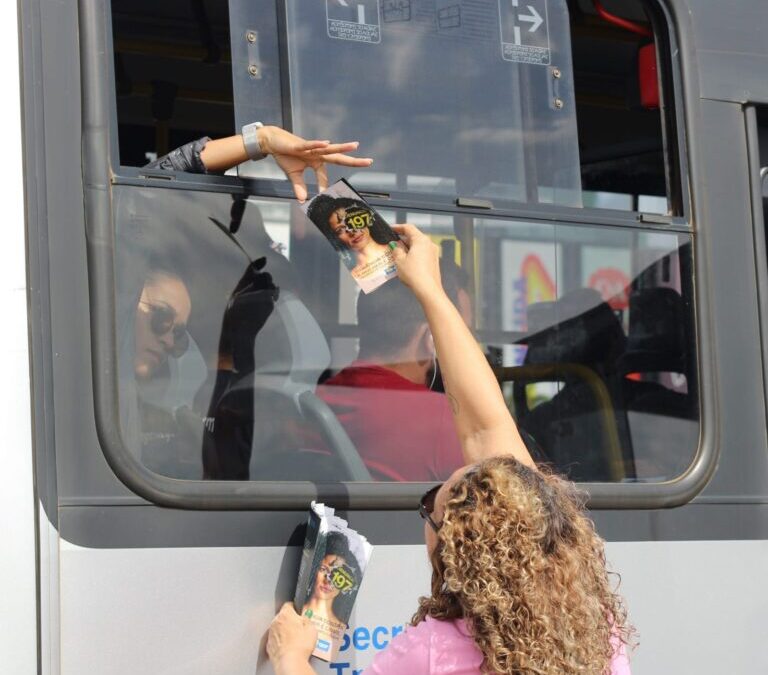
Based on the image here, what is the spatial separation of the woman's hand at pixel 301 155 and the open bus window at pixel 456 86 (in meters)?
0.08

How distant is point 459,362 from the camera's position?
87.4 inches

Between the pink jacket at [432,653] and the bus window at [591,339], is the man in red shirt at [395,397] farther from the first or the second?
the pink jacket at [432,653]

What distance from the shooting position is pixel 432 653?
176 cm

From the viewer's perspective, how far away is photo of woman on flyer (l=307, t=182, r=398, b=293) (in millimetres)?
2324

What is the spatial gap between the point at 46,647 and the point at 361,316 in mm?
958

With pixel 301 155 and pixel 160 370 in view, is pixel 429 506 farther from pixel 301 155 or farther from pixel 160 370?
pixel 301 155

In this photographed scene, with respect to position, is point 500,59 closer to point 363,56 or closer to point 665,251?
point 363,56

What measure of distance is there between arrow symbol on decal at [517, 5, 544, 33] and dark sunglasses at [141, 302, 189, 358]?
1079 millimetres

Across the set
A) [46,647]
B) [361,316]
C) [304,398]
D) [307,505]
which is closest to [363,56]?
[361,316]

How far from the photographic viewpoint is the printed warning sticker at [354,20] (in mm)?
2576

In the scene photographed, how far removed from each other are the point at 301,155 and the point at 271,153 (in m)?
0.08

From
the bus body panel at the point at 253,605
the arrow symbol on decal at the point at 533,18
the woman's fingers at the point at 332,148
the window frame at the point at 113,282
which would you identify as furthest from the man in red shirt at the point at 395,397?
the arrow symbol on decal at the point at 533,18

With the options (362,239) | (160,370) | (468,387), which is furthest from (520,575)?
(160,370)

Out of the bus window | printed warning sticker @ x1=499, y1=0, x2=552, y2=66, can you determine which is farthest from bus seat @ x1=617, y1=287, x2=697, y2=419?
printed warning sticker @ x1=499, y1=0, x2=552, y2=66
